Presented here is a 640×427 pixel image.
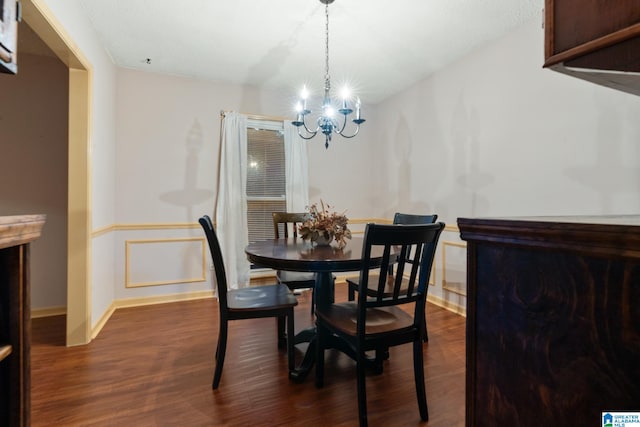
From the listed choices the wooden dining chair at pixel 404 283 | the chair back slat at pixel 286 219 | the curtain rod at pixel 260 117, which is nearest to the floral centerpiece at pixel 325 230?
the wooden dining chair at pixel 404 283

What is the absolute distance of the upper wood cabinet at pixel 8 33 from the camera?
0.85 m

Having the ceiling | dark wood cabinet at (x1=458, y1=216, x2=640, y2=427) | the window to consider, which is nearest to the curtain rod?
the window

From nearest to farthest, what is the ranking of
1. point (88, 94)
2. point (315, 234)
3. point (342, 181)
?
point (315, 234) < point (88, 94) < point (342, 181)

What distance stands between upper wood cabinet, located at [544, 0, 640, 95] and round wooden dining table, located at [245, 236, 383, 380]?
1165 millimetres

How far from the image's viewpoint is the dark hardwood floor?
1.54 meters

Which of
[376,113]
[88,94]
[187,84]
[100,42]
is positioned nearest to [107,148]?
[88,94]

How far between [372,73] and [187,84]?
6.94ft

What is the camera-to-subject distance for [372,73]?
3.35 m

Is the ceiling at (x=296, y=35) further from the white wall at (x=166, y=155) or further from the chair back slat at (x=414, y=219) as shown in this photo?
the chair back slat at (x=414, y=219)

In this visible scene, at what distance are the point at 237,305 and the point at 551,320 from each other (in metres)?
1.63

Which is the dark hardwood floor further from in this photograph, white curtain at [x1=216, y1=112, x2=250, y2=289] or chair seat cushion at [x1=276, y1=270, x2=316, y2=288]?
white curtain at [x1=216, y1=112, x2=250, y2=289]

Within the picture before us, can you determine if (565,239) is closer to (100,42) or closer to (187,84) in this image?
(100,42)

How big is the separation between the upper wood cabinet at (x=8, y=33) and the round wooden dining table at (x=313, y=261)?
1.25 meters

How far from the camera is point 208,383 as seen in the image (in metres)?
1.82
